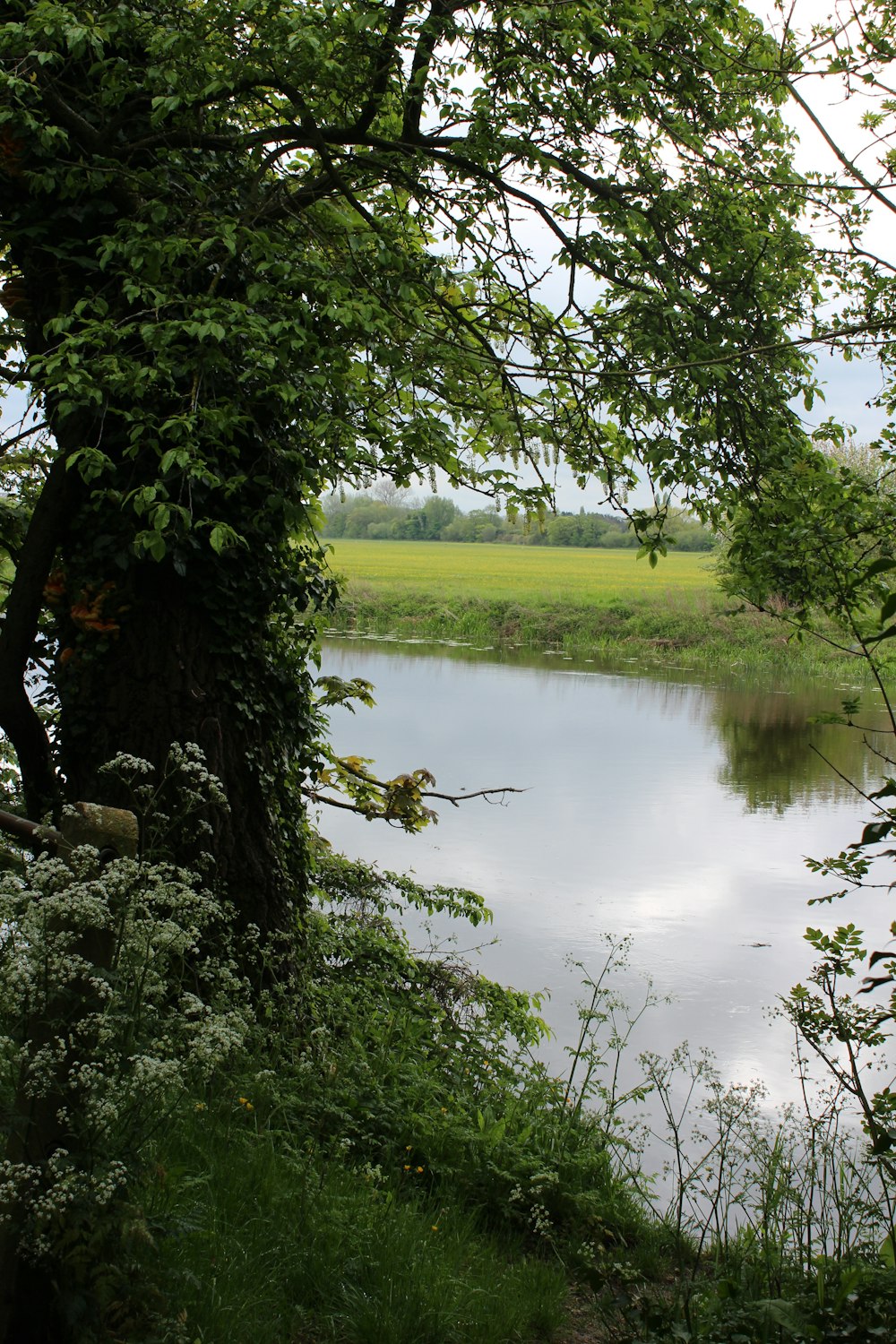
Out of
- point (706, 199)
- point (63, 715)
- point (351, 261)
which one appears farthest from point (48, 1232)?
point (706, 199)

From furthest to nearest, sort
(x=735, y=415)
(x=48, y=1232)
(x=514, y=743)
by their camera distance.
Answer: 1. (x=514, y=743)
2. (x=735, y=415)
3. (x=48, y=1232)

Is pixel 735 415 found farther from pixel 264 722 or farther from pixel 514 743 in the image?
pixel 514 743

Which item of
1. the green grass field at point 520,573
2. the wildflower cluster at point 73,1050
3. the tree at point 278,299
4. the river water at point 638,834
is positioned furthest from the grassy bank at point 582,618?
the wildflower cluster at point 73,1050

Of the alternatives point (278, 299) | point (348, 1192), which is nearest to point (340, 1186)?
point (348, 1192)

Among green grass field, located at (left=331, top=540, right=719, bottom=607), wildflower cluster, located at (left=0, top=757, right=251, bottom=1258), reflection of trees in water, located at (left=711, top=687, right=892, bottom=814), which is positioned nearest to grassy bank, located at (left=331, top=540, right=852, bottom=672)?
green grass field, located at (left=331, top=540, right=719, bottom=607)

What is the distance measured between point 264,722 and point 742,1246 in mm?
2438

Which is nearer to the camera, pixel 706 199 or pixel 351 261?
pixel 351 261

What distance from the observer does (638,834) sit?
10422mm

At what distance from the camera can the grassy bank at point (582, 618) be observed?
23.2 meters

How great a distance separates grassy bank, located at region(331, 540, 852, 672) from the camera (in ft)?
76.2

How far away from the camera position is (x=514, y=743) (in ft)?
43.3

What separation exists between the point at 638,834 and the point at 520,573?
81.9 ft

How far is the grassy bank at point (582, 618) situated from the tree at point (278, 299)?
15.4m

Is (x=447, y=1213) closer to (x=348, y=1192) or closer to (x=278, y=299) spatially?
(x=348, y=1192)
